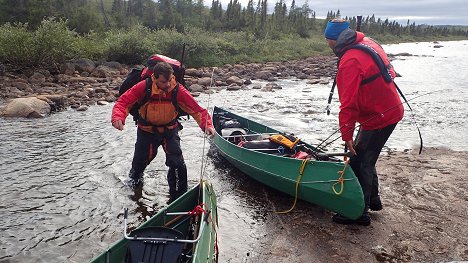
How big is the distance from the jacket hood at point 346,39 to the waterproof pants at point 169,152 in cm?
276

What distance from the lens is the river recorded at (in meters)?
5.81

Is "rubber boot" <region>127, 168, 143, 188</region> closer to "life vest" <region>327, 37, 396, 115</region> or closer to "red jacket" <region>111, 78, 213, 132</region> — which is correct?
"red jacket" <region>111, 78, 213, 132</region>

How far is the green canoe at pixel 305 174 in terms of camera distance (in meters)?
5.49

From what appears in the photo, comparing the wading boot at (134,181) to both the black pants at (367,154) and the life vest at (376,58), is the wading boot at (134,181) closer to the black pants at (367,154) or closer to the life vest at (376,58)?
the black pants at (367,154)

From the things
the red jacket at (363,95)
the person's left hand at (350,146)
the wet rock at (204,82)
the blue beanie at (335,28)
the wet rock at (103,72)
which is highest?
the blue beanie at (335,28)

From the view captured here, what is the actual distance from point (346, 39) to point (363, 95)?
0.75m

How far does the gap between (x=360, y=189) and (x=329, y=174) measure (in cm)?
52

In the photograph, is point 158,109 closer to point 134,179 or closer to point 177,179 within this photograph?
point 177,179

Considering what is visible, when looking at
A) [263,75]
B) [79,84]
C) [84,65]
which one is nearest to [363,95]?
[79,84]

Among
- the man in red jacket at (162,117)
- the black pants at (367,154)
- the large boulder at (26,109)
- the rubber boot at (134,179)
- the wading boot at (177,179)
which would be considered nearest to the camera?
the black pants at (367,154)

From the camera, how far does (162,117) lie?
6.07 metres

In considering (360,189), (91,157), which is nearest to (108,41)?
(91,157)

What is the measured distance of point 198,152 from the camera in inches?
396

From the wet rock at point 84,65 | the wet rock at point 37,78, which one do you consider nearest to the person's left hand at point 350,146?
the wet rock at point 37,78
